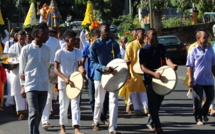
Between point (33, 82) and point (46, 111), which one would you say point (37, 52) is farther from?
point (46, 111)

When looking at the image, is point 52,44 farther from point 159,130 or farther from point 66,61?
point 159,130

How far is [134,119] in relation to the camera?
11.4m

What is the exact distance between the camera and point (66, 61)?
9.48 m

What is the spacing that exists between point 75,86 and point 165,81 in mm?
1515

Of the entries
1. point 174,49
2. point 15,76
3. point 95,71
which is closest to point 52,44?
point 15,76

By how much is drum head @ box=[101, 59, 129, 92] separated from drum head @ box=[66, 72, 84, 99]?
441 mm

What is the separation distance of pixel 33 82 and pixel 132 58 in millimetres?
4135

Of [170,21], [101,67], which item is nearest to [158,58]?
[101,67]

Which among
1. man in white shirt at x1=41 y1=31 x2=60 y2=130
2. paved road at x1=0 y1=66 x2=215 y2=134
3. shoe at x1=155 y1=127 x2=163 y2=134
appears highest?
man in white shirt at x1=41 y1=31 x2=60 y2=130

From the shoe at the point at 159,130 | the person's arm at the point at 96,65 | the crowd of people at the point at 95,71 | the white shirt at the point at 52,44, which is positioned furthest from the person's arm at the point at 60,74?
the white shirt at the point at 52,44

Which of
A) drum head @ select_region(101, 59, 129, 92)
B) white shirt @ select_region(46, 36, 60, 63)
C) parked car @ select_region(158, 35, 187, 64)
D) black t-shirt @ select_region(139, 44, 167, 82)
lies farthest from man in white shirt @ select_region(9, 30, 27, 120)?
parked car @ select_region(158, 35, 187, 64)

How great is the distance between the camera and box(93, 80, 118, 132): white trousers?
30.6ft

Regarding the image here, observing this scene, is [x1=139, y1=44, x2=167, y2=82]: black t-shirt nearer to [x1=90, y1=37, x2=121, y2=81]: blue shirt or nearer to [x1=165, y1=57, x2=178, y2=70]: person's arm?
[x1=165, y1=57, x2=178, y2=70]: person's arm

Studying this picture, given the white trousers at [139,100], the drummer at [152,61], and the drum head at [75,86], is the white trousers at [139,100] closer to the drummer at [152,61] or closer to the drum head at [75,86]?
the drummer at [152,61]
